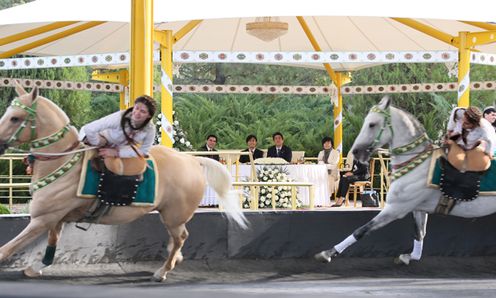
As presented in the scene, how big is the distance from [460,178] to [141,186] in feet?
10.4

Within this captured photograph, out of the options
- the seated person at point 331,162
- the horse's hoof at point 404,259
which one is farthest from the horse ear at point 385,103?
the seated person at point 331,162

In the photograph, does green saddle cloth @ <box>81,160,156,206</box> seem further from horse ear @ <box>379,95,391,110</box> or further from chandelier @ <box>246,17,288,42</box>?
chandelier @ <box>246,17,288,42</box>

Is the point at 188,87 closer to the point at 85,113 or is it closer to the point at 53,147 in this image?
the point at 85,113

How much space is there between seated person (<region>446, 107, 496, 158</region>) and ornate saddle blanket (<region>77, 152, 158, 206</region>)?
3.12 m

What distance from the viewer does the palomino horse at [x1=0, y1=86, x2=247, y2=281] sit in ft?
23.3

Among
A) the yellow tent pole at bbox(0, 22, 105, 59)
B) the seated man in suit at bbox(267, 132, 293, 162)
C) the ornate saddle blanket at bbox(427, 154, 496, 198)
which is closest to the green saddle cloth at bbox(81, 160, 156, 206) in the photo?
the ornate saddle blanket at bbox(427, 154, 496, 198)

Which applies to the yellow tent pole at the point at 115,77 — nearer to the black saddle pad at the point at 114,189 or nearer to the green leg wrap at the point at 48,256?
the green leg wrap at the point at 48,256

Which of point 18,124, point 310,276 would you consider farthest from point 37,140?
point 310,276

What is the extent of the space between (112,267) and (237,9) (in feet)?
19.1

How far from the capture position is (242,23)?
18594 millimetres

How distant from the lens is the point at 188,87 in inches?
808

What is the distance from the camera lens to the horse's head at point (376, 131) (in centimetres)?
884

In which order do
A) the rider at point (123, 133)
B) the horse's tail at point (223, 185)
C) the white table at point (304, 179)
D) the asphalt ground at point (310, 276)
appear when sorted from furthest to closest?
1. the white table at point (304, 179)
2. the horse's tail at point (223, 185)
3. the asphalt ground at point (310, 276)
4. the rider at point (123, 133)

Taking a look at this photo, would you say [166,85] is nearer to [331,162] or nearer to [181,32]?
[181,32]
